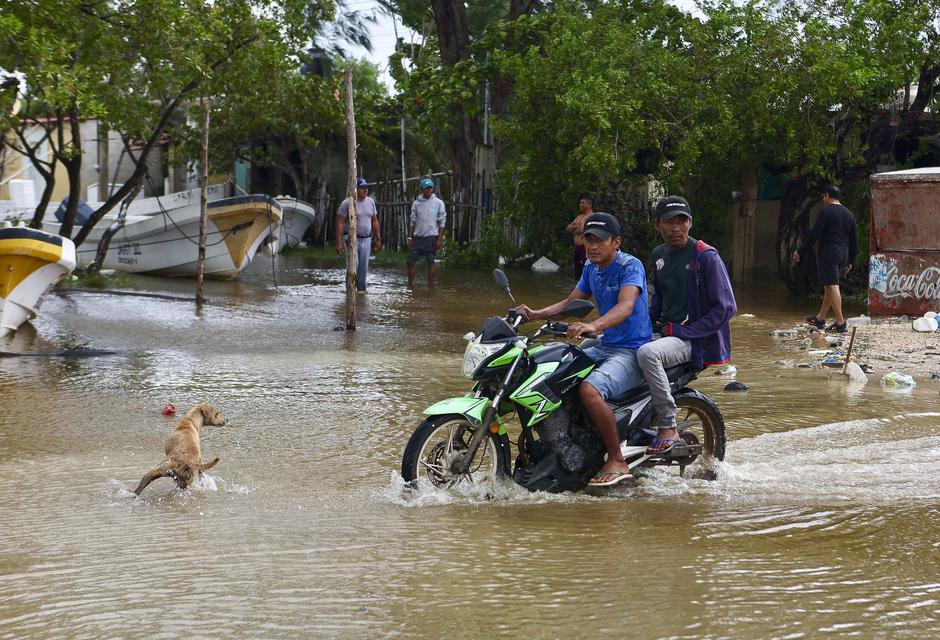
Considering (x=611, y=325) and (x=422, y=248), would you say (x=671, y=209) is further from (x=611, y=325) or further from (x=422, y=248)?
(x=422, y=248)

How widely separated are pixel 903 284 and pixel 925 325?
1771 mm

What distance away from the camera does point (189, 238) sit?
2019 cm

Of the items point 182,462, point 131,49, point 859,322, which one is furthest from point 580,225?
point 182,462

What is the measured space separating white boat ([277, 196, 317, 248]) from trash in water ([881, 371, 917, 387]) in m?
17.8

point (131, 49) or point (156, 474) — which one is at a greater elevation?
point (131, 49)

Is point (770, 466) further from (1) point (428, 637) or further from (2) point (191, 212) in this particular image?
(2) point (191, 212)

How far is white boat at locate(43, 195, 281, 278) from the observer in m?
19.7

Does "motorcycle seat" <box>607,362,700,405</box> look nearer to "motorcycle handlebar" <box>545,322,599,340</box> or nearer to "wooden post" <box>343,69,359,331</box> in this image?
"motorcycle handlebar" <box>545,322,599,340</box>

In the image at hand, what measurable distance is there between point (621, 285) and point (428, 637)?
98.2 inches

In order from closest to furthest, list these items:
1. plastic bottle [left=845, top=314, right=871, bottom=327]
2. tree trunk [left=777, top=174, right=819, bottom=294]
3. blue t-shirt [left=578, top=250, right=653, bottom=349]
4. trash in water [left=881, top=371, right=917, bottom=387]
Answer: blue t-shirt [left=578, top=250, right=653, bottom=349], trash in water [left=881, top=371, right=917, bottom=387], plastic bottle [left=845, top=314, right=871, bottom=327], tree trunk [left=777, top=174, right=819, bottom=294]

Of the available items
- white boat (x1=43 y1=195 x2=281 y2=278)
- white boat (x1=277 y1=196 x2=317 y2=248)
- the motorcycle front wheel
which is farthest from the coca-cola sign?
white boat (x1=277 y1=196 x2=317 y2=248)

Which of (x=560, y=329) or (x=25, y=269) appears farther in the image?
(x=25, y=269)

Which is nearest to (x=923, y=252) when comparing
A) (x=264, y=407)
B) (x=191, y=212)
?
(x=264, y=407)

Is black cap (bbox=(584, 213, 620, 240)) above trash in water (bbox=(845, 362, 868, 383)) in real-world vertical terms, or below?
above
